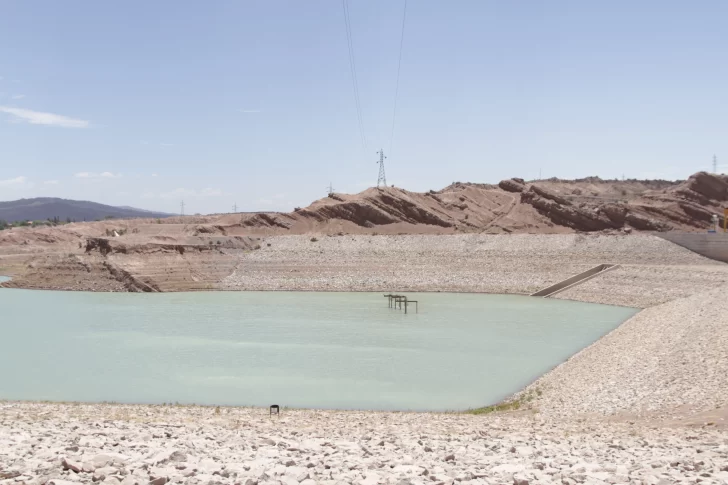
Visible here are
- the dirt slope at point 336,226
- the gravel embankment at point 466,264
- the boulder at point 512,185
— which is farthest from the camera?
the boulder at point 512,185

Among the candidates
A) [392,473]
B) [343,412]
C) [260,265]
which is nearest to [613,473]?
[392,473]

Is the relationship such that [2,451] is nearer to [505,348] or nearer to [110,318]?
[505,348]

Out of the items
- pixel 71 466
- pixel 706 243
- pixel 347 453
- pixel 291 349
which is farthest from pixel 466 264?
pixel 71 466

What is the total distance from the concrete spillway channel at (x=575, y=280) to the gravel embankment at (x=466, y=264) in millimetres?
755

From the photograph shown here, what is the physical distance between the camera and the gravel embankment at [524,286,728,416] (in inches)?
496

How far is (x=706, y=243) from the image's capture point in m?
42.2

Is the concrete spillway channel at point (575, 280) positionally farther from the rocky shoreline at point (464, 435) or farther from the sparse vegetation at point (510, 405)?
the sparse vegetation at point (510, 405)

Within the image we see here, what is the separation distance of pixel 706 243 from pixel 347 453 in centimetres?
4260

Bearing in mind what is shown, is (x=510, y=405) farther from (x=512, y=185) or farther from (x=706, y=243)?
(x=512, y=185)

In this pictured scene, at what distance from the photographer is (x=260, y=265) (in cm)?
4441

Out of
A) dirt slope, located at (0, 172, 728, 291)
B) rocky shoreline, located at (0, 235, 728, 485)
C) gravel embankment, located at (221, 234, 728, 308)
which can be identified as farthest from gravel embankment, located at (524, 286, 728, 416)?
dirt slope, located at (0, 172, 728, 291)

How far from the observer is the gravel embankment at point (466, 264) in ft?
124

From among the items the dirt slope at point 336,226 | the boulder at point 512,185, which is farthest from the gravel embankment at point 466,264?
the boulder at point 512,185

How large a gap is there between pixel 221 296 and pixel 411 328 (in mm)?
16488
